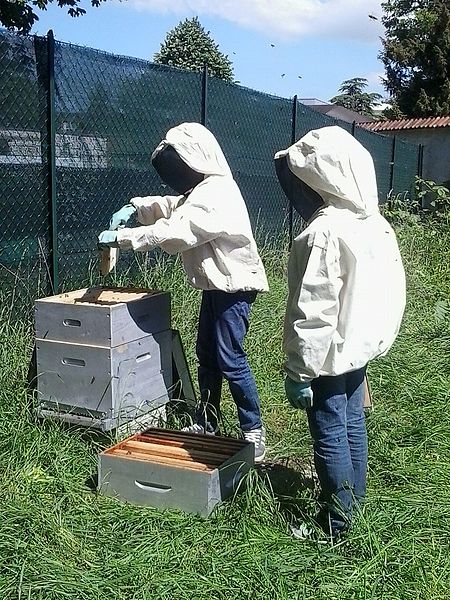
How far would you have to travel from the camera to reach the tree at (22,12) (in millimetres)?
8734

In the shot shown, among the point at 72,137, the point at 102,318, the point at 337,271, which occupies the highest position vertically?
the point at 72,137

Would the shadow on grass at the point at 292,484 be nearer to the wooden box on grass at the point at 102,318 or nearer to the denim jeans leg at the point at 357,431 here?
the denim jeans leg at the point at 357,431

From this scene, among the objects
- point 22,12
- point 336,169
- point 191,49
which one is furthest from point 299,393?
point 191,49

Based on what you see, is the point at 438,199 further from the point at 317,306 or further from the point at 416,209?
the point at 317,306

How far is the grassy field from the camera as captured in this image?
2.75 meters

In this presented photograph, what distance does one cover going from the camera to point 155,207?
4180 mm

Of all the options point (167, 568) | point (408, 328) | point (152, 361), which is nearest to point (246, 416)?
point (152, 361)

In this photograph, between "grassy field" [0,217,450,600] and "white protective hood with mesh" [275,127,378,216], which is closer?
"grassy field" [0,217,450,600]

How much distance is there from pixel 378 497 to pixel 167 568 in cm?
105

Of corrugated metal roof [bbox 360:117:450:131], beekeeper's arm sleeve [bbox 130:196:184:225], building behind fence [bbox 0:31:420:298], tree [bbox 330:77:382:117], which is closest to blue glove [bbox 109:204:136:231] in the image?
beekeeper's arm sleeve [bbox 130:196:184:225]

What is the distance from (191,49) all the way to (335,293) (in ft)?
129

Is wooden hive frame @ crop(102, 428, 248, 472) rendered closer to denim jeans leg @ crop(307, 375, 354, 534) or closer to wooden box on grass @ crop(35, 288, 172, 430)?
wooden box on grass @ crop(35, 288, 172, 430)

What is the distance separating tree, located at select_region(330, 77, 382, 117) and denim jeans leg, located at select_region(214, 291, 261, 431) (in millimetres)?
56874

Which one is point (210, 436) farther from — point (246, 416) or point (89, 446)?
point (89, 446)
